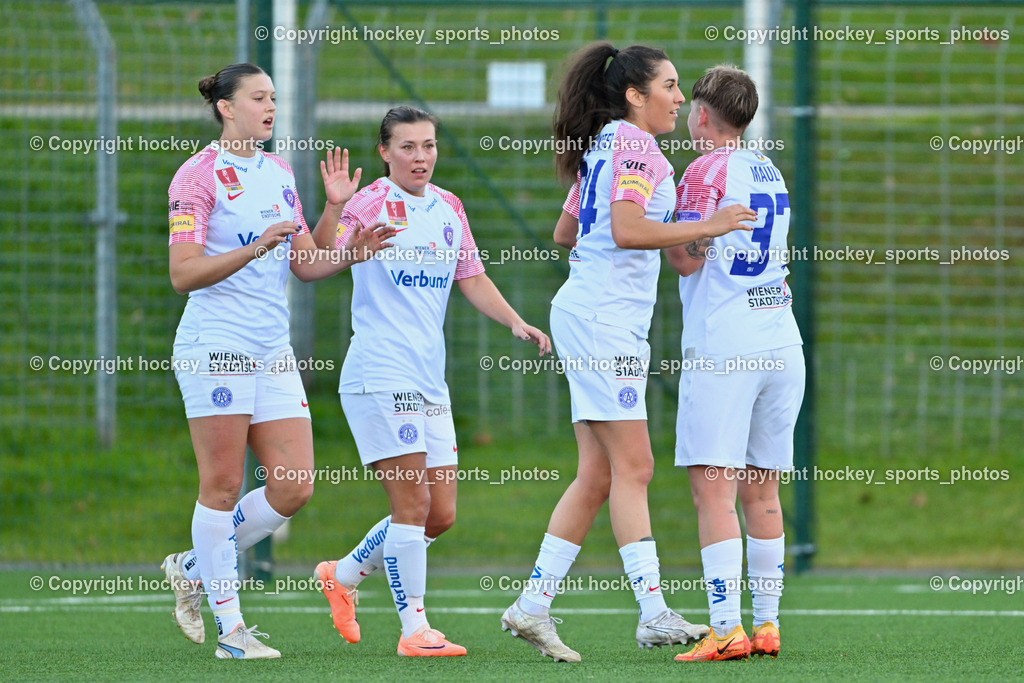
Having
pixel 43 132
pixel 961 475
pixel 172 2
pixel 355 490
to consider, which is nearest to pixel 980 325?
pixel 961 475

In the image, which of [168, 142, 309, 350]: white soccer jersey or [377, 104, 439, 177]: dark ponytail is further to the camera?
[377, 104, 439, 177]: dark ponytail

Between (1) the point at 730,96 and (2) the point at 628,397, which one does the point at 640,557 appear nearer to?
(2) the point at 628,397

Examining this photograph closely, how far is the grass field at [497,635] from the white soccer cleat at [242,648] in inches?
3.1

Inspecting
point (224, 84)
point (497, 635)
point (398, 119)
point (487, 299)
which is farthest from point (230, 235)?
point (497, 635)

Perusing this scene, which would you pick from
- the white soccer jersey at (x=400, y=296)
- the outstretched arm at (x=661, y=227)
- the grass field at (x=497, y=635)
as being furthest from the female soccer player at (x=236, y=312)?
the outstretched arm at (x=661, y=227)

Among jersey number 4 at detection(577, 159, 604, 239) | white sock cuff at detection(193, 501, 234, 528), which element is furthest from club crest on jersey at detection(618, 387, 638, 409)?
white sock cuff at detection(193, 501, 234, 528)

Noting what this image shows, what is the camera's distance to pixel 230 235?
15.4 ft

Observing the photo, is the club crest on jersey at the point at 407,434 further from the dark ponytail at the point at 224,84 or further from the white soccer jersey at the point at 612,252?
the dark ponytail at the point at 224,84

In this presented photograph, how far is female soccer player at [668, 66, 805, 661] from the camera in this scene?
438 cm

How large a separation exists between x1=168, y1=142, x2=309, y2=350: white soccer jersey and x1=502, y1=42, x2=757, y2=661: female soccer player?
108 cm

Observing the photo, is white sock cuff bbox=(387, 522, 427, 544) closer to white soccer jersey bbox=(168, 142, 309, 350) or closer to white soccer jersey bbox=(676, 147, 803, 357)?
white soccer jersey bbox=(168, 142, 309, 350)

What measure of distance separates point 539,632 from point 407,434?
834mm

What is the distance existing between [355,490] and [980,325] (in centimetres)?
553

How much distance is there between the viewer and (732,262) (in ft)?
14.6
